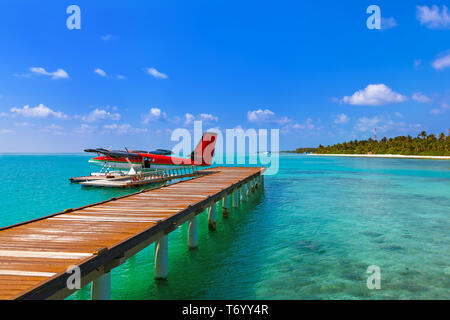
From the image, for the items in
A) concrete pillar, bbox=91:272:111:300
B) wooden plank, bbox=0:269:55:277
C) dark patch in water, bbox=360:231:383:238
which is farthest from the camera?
dark patch in water, bbox=360:231:383:238

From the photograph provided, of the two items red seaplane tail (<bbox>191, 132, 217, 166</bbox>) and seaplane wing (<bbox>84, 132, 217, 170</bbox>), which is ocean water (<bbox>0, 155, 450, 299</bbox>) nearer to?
seaplane wing (<bbox>84, 132, 217, 170</bbox>)

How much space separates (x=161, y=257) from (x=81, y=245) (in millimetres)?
3005

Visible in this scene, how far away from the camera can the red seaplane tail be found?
36.2 m

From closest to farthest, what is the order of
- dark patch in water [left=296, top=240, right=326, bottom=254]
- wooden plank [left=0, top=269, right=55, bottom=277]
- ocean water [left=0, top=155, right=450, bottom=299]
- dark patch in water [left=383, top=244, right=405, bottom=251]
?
wooden plank [left=0, top=269, right=55, bottom=277] < ocean water [left=0, top=155, right=450, bottom=299] < dark patch in water [left=296, top=240, right=326, bottom=254] < dark patch in water [left=383, top=244, right=405, bottom=251]

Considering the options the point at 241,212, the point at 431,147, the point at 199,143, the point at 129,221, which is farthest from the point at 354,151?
the point at 129,221

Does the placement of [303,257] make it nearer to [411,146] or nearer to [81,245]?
[81,245]

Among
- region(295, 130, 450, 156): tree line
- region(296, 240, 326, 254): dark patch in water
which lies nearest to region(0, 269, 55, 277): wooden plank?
region(296, 240, 326, 254): dark patch in water

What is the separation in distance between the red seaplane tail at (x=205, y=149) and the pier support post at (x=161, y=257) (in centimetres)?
2784

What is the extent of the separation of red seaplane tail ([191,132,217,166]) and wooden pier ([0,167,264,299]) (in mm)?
25834

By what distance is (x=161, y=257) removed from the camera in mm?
8234

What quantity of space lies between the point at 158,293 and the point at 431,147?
17144 centimetres

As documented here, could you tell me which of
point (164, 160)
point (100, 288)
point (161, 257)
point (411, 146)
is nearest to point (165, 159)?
point (164, 160)

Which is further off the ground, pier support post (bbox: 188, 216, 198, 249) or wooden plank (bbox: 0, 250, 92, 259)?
wooden plank (bbox: 0, 250, 92, 259)

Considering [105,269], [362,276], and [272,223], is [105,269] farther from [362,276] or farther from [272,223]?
[272,223]
